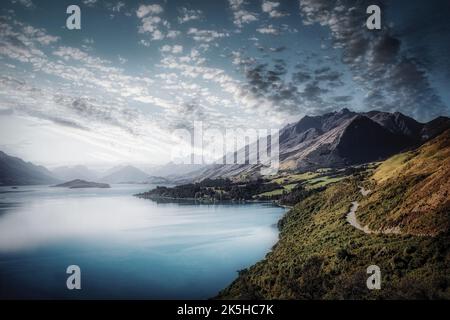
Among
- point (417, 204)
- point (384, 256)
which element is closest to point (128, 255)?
point (384, 256)

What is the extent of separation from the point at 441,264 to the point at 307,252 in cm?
1566

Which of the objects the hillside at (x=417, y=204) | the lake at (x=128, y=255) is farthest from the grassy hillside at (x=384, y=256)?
the lake at (x=128, y=255)

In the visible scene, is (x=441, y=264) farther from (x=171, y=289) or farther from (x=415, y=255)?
(x=171, y=289)

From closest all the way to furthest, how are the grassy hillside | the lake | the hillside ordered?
the grassy hillside → the hillside → the lake

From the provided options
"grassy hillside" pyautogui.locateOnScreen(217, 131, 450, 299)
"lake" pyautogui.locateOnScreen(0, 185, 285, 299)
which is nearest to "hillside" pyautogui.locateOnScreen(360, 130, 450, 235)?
"grassy hillside" pyautogui.locateOnScreen(217, 131, 450, 299)

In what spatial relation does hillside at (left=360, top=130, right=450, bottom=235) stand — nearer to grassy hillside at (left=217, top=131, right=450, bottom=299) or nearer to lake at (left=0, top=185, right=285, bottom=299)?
grassy hillside at (left=217, top=131, right=450, bottom=299)

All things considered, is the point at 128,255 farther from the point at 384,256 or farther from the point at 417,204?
the point at 417,204

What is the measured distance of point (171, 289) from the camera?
38.2m

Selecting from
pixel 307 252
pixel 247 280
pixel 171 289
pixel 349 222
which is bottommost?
pixel 171 289

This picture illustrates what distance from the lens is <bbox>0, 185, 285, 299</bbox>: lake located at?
38.3 m

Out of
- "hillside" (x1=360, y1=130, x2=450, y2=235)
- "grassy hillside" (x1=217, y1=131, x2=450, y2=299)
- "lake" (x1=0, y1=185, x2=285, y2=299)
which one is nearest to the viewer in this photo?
"grassy hillside" (x1=217, y1=131, x2=450, y2=299)

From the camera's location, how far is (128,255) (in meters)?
55.1

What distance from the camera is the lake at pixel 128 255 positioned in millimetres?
38312
